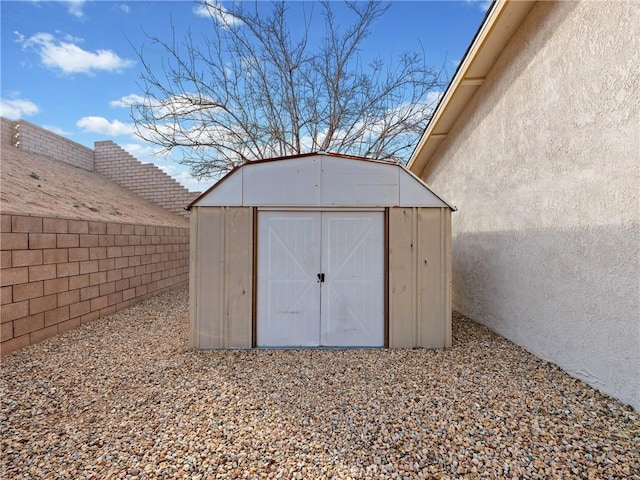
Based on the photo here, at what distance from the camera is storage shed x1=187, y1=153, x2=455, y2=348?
4.62 meters

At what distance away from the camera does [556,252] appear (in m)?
3.93

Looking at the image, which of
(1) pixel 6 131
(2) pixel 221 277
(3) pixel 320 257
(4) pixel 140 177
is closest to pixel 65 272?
(2) pixel 221 277

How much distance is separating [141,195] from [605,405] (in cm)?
1512

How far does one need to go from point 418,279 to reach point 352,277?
3.44ft

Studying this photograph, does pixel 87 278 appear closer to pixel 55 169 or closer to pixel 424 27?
pixel 55 169

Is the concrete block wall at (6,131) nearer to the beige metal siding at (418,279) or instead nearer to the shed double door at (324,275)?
the shed double door at (324,275)

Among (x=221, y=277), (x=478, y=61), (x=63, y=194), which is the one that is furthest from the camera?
(x=63, y=194)

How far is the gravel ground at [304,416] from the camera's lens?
91.0 inches

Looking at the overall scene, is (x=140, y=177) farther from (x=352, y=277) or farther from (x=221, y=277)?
(x=352, y=277)

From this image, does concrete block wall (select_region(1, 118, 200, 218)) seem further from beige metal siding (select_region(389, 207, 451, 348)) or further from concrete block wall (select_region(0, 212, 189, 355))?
beige metal siding (select_region(389, 207, 451, 348))

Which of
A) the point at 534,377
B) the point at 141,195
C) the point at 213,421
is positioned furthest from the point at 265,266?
the point at 141,195

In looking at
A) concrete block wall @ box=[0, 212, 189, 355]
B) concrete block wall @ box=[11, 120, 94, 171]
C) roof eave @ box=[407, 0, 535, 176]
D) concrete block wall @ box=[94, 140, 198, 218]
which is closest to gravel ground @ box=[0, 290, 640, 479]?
A: concrete block wall @ box=[0, 212, 189, 355]

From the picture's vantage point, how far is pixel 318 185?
464cm

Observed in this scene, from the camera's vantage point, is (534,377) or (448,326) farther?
(448,326)
